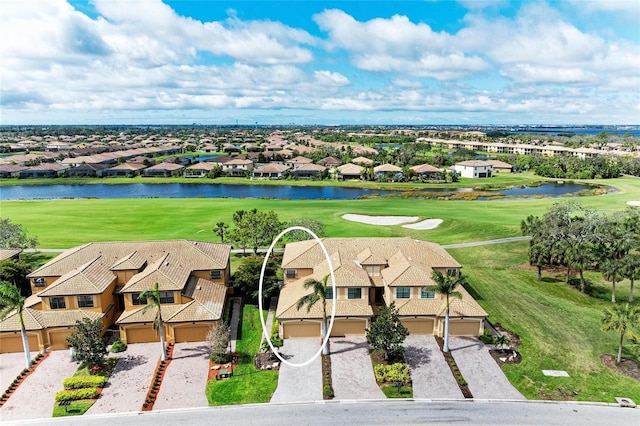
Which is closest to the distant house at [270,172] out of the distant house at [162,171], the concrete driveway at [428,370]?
the distant house at [162,171]

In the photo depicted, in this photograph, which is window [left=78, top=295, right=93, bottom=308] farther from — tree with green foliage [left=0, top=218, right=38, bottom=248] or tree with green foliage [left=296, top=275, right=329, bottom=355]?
tree with green foliage [left=0, top=218, right=38, bottom=248]

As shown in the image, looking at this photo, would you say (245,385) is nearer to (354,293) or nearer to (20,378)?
(354,293)

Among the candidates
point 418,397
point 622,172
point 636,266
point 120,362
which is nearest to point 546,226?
point 636,266

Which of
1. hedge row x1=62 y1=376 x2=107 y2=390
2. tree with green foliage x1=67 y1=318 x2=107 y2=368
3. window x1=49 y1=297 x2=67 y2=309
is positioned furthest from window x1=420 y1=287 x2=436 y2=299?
window x1=49 y1=297 x2=67 y2=309

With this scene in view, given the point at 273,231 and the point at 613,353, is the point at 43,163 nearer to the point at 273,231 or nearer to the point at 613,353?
the point at 273,231

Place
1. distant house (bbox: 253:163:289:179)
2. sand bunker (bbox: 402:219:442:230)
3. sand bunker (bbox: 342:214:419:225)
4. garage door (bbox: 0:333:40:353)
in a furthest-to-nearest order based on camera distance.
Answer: distant house (bbox: 253:163:289:179)
sand bunker (bbox: 342:214:419:225)
sand bunker (bbox: 402:219:442:230)
garage door (bbox: 0:333:40:353)

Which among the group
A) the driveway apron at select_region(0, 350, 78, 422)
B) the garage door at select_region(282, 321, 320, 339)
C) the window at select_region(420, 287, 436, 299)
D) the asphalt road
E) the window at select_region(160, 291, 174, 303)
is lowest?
the asphalt road

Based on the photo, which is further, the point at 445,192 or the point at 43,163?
the point at 43,163

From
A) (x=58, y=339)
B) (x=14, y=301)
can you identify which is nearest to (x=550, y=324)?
(x=58, y=339)
